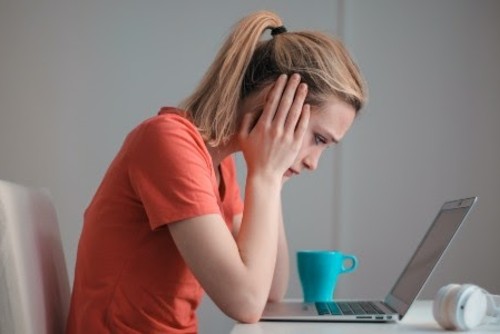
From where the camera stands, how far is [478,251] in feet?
6.63

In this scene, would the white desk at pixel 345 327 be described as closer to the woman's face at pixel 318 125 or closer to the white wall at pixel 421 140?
the woman's face at pixel 318 125

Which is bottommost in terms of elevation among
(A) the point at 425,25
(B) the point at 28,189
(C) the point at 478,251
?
(C) the point at 478,251

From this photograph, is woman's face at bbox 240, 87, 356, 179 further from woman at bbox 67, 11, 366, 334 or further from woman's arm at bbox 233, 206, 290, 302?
woman's arm at bbox 233, 206, 290, 302

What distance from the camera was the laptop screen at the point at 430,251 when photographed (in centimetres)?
111

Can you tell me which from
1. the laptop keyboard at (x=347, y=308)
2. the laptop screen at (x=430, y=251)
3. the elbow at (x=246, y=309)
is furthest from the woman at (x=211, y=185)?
the laptop screen at (x=430, y=251)

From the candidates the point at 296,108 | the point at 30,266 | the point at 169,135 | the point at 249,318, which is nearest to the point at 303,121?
the point at 296,108

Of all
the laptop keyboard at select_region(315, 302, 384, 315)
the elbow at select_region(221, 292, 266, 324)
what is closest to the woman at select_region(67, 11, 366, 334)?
the elbow at select_region(221, 292, 266, 324)

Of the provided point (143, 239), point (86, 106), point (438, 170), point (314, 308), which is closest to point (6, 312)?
point (143, 239)

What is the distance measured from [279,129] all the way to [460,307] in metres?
0.43

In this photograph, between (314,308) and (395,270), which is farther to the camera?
(395,270)

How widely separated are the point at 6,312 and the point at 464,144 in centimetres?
147

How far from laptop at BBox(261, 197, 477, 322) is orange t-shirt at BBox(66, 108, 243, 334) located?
16cm

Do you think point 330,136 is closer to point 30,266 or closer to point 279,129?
point 279,129

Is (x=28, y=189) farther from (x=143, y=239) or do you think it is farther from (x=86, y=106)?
(x=86, y=106)
